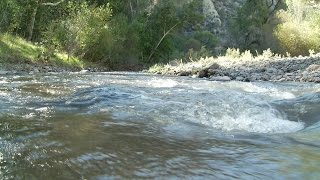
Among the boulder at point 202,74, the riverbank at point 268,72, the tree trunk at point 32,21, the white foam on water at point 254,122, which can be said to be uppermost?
the tree trunk at point 32,21

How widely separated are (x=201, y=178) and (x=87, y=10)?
23.0m

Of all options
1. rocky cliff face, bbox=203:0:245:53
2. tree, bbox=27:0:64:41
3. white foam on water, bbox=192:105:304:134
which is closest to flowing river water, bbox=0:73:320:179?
white foam on water, bbox=192:105:304:134

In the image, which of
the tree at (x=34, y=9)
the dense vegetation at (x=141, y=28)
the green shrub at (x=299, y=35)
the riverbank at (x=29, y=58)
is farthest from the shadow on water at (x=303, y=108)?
the green shrub at (x=299, y=35)

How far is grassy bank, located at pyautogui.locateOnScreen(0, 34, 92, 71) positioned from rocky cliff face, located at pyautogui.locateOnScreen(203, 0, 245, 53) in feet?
117

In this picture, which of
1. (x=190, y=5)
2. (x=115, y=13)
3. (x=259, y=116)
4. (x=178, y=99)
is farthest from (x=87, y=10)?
(x=259, y=116)

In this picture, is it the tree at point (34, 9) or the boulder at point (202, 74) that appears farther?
the tree at point (34, 9)

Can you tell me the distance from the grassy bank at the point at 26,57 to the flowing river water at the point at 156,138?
454 inches

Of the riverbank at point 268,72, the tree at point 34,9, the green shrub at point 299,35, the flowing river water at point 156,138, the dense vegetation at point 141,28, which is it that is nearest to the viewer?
the flowing river water at point 156,138

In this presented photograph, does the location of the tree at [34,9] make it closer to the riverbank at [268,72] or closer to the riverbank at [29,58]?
the riverbank at [29,58]

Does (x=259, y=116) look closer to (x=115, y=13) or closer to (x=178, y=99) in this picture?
(x=178, y=99)

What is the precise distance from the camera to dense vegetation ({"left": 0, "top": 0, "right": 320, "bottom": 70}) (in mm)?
24359

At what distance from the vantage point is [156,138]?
13.7ft

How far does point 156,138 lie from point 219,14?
2614 inches

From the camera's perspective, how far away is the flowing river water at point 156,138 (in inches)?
120
